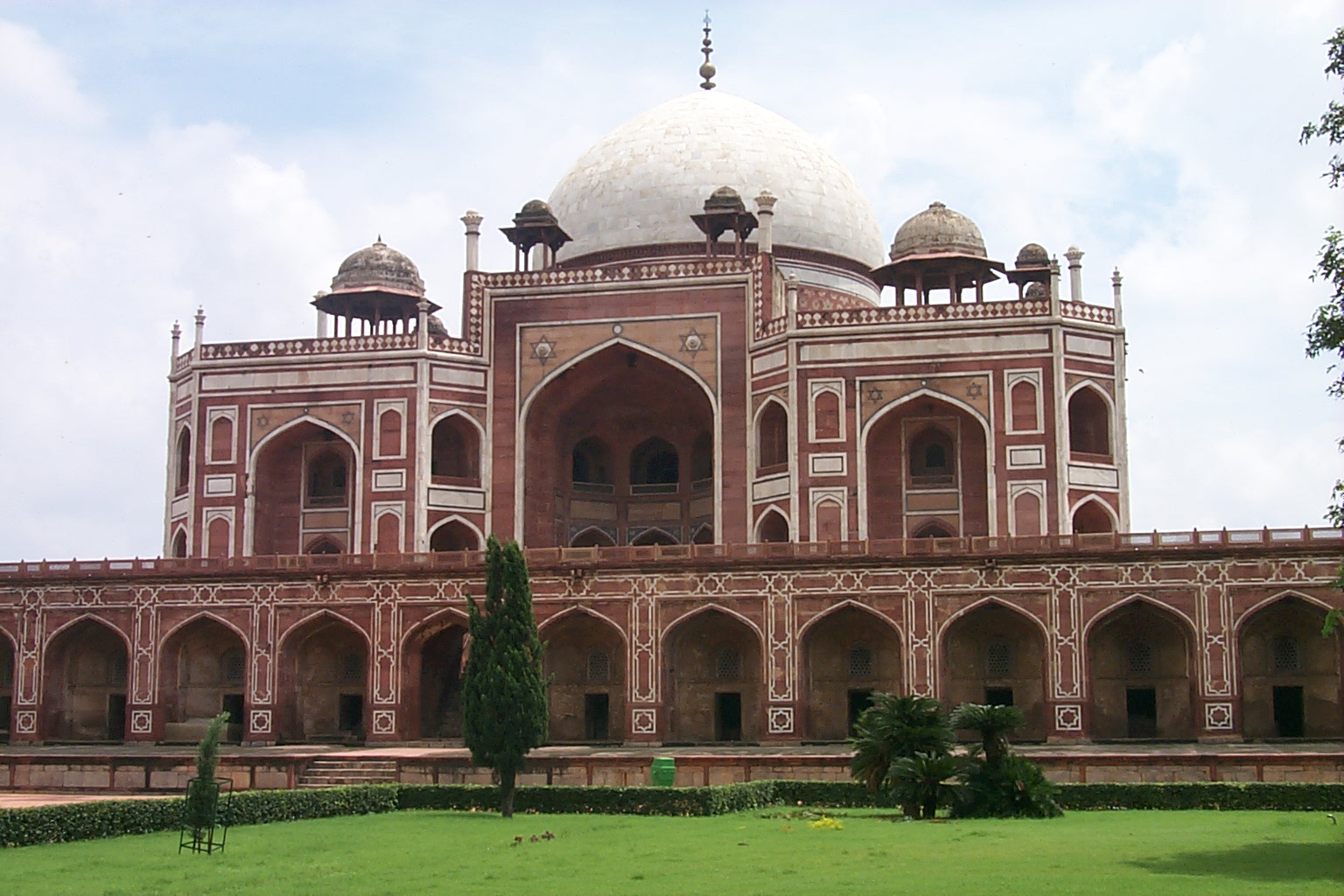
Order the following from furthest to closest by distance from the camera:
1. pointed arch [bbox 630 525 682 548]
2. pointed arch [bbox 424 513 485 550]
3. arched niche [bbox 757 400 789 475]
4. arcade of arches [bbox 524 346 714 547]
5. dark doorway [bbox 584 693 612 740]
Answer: pointed arch [bbox 630 525 682 548] < arcade of arches [bbox 524 346 714 547] < pointed arch [bbox 424 513 485 550] < arched niche [bbox 757 400 789 475] < dark doorway [bbox 584 693 612 740]

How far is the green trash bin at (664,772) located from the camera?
73.0 ft

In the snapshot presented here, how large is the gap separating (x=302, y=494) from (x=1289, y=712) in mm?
18391

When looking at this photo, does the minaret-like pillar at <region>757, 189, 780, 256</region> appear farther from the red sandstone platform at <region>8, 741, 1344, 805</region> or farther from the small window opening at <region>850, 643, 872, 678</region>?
the red sandstone platform at <region>8, 741, 1344, 805</region>

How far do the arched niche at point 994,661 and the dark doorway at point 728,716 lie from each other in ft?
11.5

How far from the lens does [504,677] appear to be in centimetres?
2081

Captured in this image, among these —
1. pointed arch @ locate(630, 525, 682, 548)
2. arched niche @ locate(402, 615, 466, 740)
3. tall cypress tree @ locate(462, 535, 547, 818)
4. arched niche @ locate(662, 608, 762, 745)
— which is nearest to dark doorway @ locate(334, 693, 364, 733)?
arched niche @ locate(402, 615, 466, 740)

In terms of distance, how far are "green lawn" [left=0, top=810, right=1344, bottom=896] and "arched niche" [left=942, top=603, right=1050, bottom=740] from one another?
922cm

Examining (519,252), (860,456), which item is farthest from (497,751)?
(519,252)

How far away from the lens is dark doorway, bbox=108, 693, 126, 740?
3153 centimetres

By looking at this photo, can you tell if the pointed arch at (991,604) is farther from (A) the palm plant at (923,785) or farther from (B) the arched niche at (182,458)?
(B) the arched niche at (182,458)

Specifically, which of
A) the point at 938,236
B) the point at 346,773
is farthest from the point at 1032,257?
the point at 346,773

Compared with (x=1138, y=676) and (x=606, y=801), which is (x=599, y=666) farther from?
(x=606, y=801)

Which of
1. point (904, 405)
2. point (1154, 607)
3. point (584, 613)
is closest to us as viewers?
point (1154, 607)

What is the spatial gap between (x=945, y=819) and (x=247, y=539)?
19.4m
